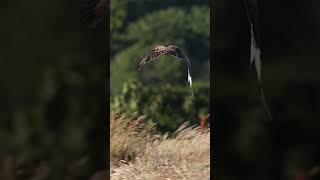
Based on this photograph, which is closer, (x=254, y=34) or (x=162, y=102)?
(x=254, y=34)

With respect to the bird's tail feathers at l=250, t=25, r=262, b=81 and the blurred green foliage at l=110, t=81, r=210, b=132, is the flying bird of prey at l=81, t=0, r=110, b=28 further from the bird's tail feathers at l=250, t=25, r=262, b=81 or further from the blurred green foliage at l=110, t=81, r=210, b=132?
the blurred green foliage at l=110, t=81, r=210, b=132

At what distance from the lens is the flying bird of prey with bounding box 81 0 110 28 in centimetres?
538

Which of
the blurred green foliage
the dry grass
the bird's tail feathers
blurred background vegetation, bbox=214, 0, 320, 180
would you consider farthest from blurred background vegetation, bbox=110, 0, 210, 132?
the bird's tail feathers

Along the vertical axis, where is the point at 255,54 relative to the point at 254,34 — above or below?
below

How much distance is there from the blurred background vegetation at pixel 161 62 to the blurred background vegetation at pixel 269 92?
337 cm

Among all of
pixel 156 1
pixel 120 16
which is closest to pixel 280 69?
pixel 156 1

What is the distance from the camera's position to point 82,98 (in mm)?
5426

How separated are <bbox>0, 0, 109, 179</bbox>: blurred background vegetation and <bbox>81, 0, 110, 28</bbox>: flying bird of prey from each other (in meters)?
0.07

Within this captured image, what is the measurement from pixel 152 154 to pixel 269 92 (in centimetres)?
162

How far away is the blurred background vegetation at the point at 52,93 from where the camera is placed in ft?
17.7

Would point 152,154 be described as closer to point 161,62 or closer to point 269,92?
point 269,92

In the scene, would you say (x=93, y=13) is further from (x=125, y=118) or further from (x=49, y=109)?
(x=125, y=118)

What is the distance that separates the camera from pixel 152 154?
252 inches

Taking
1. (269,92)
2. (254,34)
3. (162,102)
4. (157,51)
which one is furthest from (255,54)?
(162,102)
